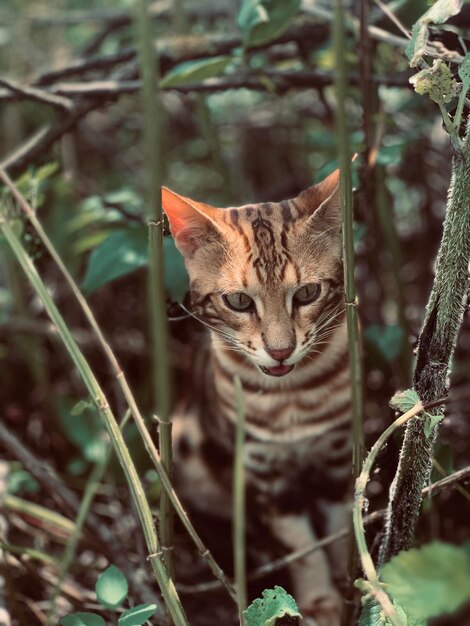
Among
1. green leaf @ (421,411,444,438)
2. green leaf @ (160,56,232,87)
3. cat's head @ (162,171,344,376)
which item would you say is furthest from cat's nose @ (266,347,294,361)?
green leaf @ (160,56,232,87)

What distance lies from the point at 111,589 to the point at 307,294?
1.63 feet

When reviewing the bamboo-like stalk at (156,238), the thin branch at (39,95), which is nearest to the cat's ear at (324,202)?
the bamboo-like stalk at (156,238)

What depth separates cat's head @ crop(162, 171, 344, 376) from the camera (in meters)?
1.04

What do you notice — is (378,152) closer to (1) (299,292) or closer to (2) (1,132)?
(1) (299,292)

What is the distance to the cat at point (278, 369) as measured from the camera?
105 cm

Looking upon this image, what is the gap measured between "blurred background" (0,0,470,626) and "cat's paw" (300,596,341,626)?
139 millimetres

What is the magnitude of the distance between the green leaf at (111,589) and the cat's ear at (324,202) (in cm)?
56

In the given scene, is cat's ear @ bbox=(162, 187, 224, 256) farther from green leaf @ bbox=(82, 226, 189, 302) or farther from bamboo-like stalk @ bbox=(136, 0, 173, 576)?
bamboo-like stalk @ bbox=(136, 0, 173, 576)

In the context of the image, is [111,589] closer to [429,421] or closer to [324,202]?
[429,421]

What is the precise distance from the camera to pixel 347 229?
0.76m

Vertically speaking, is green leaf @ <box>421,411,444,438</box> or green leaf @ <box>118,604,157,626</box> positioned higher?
green leaf @ <box>421,411,444,438</box>

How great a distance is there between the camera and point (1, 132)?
2170mm

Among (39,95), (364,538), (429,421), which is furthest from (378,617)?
(39,95)

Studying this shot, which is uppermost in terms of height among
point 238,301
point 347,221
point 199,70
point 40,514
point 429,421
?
point 199,70
